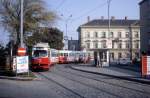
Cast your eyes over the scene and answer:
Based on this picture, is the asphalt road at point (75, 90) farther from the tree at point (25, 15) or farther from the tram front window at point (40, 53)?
the tree at point (25, 15)

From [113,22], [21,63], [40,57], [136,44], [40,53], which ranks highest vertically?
[113,22]

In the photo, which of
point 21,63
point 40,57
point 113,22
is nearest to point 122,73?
point 40,57

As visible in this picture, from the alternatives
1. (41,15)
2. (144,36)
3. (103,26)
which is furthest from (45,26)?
(103,26)

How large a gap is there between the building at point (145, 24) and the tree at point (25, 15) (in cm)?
2834

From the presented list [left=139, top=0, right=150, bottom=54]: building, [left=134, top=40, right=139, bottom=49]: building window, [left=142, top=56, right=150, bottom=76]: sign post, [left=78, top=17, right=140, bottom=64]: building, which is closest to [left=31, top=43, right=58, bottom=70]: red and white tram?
[left=142, top=56, right=150, bottom=76]: sign post

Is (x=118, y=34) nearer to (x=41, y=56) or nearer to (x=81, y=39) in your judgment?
(x=81, y=39)

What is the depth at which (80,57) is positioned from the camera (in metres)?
85.4

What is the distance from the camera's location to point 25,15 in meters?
54.9

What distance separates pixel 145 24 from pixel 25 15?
34202 mm

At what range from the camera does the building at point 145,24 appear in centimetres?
7819

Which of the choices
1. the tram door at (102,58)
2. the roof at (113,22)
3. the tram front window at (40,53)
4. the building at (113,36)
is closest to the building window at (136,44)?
the building at (113,36)

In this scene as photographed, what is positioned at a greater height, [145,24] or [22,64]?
[145,24]

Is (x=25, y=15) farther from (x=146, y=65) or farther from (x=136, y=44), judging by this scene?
(x=136, y=44)

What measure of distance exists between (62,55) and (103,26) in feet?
169
